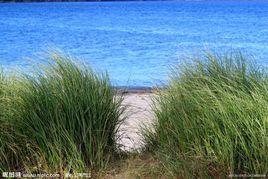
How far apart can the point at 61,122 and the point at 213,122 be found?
1073mm

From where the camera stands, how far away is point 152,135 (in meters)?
3.92

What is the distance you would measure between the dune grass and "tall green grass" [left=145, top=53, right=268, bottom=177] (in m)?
0.42

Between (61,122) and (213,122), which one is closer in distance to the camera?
(213,122)

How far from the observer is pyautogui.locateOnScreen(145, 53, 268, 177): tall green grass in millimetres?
3125

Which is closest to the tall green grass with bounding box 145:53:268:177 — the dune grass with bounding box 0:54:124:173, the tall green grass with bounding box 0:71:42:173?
the dune grass with bounding box 0:54:124:173

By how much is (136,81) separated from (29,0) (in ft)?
313

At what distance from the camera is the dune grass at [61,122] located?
3518mm

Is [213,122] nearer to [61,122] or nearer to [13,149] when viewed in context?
[61,122]

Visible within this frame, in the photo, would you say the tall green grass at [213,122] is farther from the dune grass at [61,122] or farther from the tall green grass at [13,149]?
the tall green grass at [13,149]

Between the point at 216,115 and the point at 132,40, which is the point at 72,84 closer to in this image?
the point at 216,115

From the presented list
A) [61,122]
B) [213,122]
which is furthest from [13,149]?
[213,122]

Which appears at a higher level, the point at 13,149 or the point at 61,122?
the point at 61,122

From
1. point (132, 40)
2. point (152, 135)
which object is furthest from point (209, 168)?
point (132, 40)

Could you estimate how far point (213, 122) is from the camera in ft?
10.7
